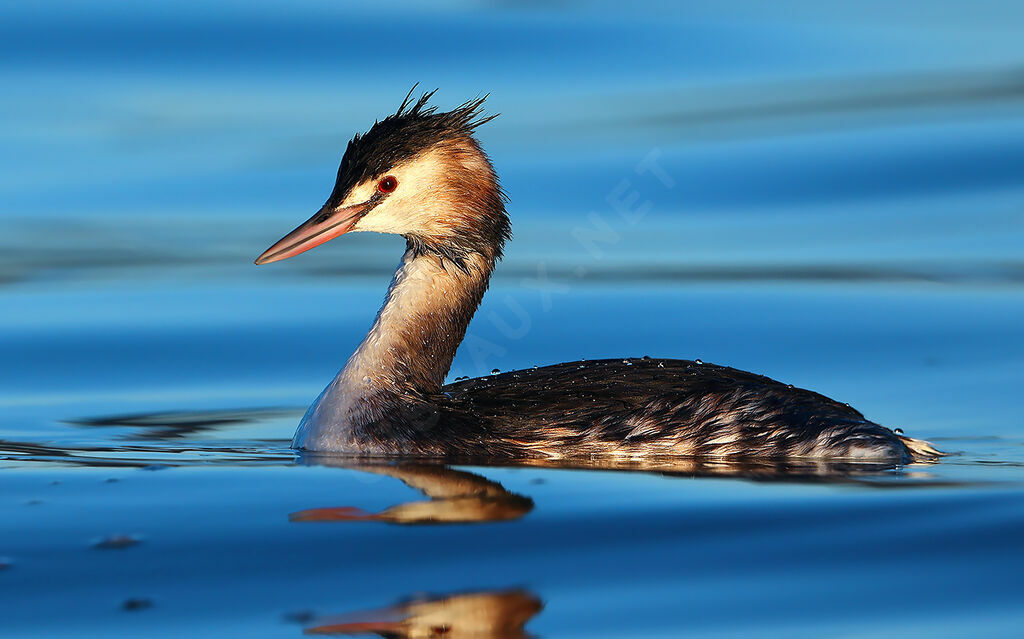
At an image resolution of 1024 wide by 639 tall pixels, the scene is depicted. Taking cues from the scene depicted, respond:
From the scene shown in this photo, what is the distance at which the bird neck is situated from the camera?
341 inches

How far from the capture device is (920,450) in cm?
824

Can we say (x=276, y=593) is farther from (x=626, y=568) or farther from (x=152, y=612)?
(x=626, y=568)

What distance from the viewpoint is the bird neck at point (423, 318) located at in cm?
866

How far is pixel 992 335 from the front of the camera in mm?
11430

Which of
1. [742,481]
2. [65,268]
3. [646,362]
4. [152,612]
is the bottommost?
[152,612]

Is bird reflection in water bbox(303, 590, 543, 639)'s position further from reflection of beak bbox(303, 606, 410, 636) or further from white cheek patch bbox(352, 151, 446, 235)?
white cheek patch bbox(352, 151, 446, 235)

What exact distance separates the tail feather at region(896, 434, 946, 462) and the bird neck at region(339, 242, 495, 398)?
2.15 meters

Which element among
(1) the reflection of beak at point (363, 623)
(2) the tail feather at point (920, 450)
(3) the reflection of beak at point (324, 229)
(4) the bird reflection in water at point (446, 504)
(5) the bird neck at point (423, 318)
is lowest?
(1) the reflection of beak at point (363, 623)

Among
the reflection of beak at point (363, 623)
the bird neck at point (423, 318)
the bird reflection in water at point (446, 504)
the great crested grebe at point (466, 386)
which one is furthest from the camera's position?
the bird neck at point (423, 318)

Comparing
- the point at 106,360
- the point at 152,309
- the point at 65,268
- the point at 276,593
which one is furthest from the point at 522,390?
the point at 65,268

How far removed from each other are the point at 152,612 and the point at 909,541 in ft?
8.33

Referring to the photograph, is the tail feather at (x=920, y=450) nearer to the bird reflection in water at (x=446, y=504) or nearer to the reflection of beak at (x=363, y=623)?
the bird reflection in water at (x=446, y=504)

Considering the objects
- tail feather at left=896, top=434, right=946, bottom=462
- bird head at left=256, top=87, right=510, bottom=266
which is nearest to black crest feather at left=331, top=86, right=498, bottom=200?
bird head at left=256, top=87, right=510, bottom=266

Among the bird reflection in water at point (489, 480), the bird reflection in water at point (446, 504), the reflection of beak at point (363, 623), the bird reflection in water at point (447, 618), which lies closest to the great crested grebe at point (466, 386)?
the bird reflection in water at point (489, 480)
